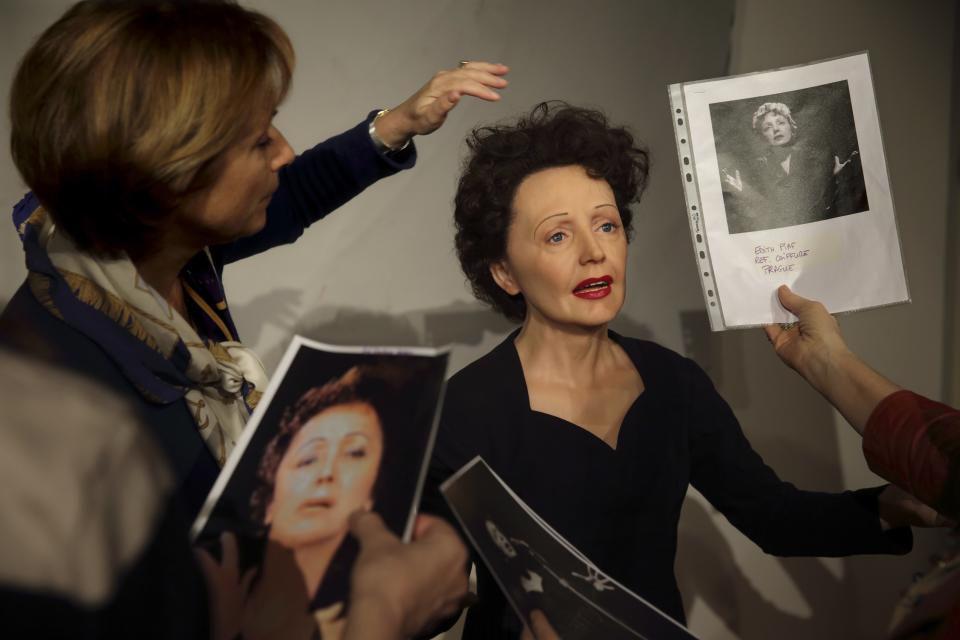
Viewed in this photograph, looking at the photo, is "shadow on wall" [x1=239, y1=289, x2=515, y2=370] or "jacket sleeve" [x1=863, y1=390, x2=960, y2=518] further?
"shadow on wall" [x1=239, y1=289, x2=515, y2=370]

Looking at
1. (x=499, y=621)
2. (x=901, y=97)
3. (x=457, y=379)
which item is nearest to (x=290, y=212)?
(x=457, y=379)

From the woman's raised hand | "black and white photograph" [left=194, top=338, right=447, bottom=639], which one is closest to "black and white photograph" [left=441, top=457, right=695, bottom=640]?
"black and white photograph" [left=194, top=338, right=447, bottom=639]

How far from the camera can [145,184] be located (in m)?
0.84

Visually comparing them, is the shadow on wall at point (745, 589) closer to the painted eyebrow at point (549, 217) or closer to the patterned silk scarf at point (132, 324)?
the painted eyebrow at point (549, 217)

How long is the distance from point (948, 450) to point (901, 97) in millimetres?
1260

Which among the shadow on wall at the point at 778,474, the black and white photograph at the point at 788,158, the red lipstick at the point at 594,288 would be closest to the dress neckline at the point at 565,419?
the red lipstick at the point at 594,288

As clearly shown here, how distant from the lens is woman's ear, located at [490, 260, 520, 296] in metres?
1.35

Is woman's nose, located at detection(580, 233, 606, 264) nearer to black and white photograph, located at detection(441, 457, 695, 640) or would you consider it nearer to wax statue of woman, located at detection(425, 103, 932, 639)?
wax statue of woman, located at detection(425, 103, 932, 639)

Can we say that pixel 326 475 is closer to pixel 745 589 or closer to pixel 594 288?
pixel 594 288

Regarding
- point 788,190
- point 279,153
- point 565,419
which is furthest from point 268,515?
point 788,190

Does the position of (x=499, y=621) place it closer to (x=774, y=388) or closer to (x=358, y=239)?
(x=358, y=239)

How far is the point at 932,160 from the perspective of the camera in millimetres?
1882

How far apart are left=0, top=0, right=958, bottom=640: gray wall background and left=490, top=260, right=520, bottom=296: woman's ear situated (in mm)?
374

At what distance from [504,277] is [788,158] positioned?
0.48 meters
